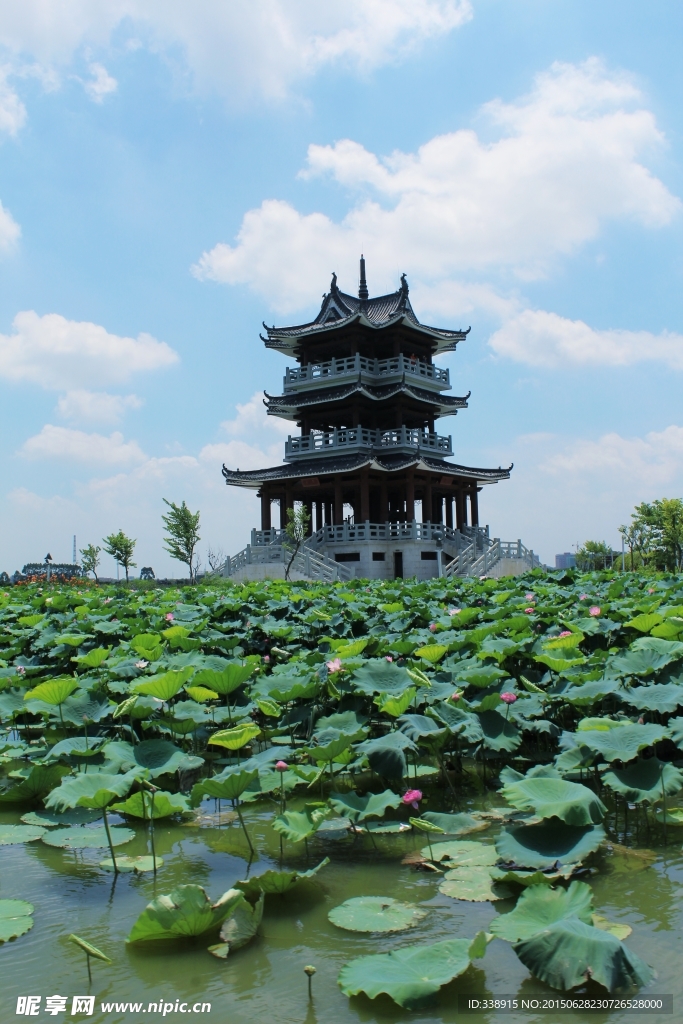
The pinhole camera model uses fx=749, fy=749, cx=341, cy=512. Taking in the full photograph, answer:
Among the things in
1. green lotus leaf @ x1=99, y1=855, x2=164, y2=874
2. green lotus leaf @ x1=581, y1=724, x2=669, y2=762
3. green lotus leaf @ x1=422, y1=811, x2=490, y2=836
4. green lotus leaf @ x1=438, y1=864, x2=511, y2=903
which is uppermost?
green lotus leaf @ x1=581, y1=724, x2=669, y2=762

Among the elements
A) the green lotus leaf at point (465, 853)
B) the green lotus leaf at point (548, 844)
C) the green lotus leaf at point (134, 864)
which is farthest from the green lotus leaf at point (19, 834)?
the green lotus leaf at point (548, 844)

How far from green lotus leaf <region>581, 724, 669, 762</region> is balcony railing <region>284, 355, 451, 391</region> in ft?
82.9

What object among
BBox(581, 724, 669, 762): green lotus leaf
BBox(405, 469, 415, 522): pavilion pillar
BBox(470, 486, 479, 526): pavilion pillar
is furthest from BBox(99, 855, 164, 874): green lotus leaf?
BBox(470, 486, 479, 526): pavilion pillar

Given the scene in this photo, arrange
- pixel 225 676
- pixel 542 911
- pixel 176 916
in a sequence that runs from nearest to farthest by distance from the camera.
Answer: pixel 542 911, pixel 176 916, pixel 225 676

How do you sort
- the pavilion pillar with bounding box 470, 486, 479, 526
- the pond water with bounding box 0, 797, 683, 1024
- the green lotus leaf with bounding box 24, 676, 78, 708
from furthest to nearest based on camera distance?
the pavilion pillar with bounding box 470, 486, 479, 526 < the green lotus leaf with bounding box 24, 676, 78, 708 < the pond water with bounding box 0, 797, 683, 1024

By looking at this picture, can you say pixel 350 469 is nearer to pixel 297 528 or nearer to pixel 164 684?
pixel 297 528

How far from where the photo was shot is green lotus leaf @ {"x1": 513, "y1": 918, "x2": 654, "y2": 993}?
208cm

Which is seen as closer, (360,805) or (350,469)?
(360,805)

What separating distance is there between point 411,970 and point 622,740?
4.68 feet

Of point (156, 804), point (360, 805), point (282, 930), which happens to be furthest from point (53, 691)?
point (282, 930)

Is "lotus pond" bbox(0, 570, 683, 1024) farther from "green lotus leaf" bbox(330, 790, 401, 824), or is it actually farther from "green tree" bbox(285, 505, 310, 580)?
"green tree" bbox(285, 505, 310, 580)

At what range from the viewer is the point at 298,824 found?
2930mm

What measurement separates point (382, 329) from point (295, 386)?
404 cm

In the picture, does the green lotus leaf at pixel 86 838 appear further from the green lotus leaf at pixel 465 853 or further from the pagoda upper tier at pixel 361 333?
the pagoda upper tier at pixel 361 333
